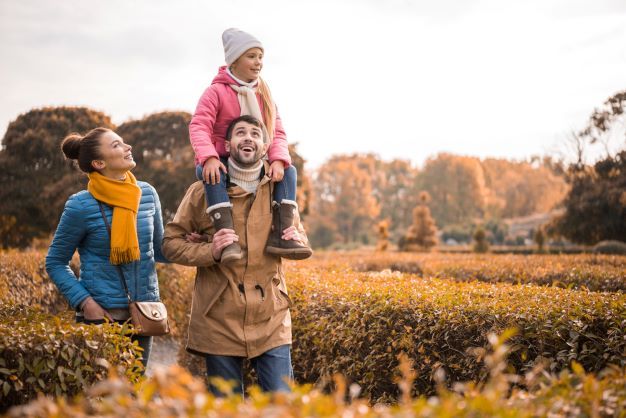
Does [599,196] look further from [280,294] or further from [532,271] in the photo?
[280,294]

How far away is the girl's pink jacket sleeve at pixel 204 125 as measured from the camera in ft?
12.5

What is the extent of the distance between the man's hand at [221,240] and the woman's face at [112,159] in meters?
0.89

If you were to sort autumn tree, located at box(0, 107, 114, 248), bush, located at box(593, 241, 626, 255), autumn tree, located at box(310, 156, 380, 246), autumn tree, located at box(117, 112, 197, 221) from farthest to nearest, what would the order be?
autumn tree, located at box(310, 156, 380, 246), bush, located at box(593, 241, 626, 255), autumn tree, located at box(0, 107, 114, 248), autumn tree, located at box(117, 112, 197, 221)

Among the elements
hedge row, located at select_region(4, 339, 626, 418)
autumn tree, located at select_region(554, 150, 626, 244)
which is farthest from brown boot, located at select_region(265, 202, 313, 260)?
autumn tree, located at select_region(554, 150, 626, 244)

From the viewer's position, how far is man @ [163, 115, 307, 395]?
12.1 ft

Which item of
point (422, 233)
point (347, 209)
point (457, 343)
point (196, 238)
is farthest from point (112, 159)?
point (347, 209)

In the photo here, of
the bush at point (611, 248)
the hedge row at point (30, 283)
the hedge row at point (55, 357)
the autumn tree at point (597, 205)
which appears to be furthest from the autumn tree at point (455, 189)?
the hedge row at point (55, 357)

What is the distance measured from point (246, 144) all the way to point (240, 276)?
2.62 feet

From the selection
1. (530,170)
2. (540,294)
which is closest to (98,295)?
(540,294)

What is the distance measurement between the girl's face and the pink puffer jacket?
0.23 ft

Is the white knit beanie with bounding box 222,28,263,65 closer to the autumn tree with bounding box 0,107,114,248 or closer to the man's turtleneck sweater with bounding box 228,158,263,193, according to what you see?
the man's turtleneck sweater with bounding box 228,158,263,193

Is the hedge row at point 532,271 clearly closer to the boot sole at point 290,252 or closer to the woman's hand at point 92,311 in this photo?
the boot sole at point 290,252

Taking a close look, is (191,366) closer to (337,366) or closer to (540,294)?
(337,366)

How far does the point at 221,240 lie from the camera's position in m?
3.59
